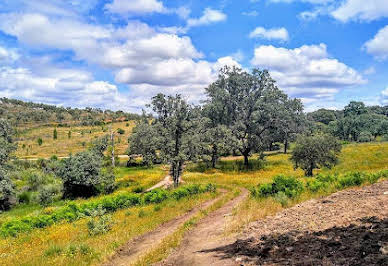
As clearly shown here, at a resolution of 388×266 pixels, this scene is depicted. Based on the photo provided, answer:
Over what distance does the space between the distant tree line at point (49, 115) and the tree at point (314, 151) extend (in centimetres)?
12647

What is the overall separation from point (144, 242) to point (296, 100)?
67.7m

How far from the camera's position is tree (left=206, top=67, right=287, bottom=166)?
46.2 m

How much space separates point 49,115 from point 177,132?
15241 centimetres

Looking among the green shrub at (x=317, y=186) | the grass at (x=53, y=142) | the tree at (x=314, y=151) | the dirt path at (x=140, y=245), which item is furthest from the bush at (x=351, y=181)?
the grass at (x=53, y=142)

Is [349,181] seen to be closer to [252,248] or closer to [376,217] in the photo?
[376,217]

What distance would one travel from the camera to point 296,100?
7212cm

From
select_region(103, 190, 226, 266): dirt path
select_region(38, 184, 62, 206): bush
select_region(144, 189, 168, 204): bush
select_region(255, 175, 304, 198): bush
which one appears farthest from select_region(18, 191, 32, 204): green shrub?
select_region(255, 175, 304, 198): bush

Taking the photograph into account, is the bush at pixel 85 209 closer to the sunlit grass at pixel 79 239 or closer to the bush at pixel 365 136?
the sunlit grass at pixel 79 239

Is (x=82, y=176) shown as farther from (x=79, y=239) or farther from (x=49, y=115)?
(x=49, y=115)

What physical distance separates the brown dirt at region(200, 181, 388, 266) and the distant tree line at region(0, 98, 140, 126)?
5660 inches

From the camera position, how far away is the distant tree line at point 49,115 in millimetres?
145750

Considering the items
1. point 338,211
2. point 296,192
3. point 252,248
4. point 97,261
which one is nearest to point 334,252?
point 252,248

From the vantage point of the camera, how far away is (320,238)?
273 inches

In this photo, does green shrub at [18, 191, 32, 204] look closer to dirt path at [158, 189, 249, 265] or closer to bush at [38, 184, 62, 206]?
bush at [38, 184, 62, 206]
